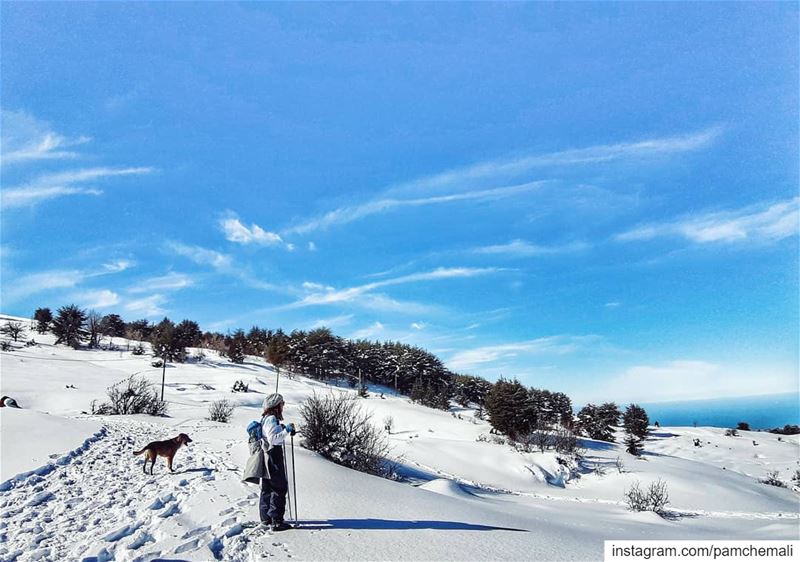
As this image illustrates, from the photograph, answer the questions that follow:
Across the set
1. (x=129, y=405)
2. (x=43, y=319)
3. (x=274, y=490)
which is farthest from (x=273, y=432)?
(x=43, y=319)

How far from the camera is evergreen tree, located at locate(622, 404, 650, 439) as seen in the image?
43.1m

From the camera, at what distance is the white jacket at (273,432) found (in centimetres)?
534

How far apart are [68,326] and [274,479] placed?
5374cm

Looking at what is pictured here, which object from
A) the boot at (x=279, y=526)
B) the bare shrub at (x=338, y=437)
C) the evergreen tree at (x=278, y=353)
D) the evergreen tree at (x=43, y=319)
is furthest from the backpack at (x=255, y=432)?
the evergreen tree at (x=43, y=319)

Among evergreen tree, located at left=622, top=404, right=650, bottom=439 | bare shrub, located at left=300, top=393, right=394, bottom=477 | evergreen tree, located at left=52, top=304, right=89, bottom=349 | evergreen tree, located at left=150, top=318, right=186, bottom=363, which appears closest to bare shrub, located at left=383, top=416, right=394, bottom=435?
bare shrub, located at left=300, top=393, right=394, bottom=477

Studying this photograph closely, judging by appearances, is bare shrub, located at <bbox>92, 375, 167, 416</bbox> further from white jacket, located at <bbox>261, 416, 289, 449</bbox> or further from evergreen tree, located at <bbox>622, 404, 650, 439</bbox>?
evergreen tree, located at <bbox>622, 404, 650, 439</bbox>

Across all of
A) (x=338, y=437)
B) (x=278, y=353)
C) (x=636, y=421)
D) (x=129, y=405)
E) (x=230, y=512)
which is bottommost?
(x=636, y=421)

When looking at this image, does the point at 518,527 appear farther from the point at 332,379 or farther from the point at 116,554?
the point at 332,379

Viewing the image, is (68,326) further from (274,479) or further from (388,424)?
(274,479)

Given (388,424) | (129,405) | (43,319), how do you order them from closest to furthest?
1. (129,405)
2. (388,424)
3. (43,319)

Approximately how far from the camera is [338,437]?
1166 centimetres

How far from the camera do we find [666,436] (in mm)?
48375

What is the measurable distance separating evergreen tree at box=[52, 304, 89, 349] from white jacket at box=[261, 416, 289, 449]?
52.1 m

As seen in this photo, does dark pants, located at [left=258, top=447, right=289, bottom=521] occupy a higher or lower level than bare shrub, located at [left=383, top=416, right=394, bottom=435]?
higher
